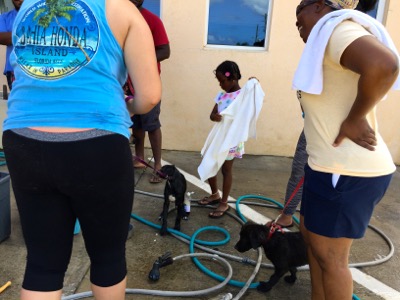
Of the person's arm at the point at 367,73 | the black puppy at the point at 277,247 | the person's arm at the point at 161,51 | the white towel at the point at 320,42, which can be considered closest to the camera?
the person's arm at the point at 367,73

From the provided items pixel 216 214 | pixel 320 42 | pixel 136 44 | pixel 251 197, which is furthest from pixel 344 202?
pixel 251 197

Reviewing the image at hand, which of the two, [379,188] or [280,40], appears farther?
[280,40]

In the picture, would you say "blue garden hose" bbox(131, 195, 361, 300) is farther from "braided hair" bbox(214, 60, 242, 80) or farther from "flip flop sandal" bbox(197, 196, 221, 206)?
"braided hair" bbox(214, 60, 242, 80)

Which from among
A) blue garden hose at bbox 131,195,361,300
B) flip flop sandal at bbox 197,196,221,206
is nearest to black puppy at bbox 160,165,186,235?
blue garden hose at bbox 131,195,361,300

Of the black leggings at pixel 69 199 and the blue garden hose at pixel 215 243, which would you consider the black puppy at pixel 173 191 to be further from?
the black leggings at pixel 69 199

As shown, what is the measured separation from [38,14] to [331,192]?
1.42 metres

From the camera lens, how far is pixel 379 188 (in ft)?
5.23

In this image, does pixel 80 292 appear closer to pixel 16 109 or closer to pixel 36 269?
pixel 36 269

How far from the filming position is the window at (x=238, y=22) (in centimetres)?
515

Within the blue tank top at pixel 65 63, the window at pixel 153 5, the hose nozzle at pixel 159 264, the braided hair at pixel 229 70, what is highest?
the window at pixel 153 5

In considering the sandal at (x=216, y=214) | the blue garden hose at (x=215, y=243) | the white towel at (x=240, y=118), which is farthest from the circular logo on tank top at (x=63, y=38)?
the sandal at (x=216, y=214)

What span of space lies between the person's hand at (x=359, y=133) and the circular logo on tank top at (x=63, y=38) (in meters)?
1.07

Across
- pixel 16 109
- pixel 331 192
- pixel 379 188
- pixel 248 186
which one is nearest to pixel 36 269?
pixel 16 109

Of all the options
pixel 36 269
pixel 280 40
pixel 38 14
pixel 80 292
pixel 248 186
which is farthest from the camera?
pixel 280 40
